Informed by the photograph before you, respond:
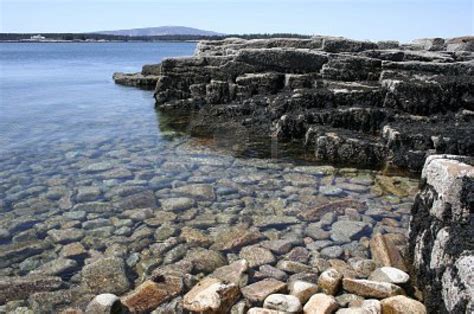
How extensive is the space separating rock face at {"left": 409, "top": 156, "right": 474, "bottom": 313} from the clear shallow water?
3.44ft

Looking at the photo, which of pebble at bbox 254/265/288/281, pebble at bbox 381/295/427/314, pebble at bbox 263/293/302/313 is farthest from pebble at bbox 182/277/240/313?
pebble at bbox 381/295/427/314

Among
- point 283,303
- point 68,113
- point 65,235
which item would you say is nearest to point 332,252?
point 283,303

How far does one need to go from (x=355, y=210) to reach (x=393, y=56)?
8477 mm

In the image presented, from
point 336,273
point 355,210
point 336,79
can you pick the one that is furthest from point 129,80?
point 336,273

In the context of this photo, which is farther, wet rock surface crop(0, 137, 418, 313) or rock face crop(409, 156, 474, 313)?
wet rock surface crop(0, 137, 418, 313)

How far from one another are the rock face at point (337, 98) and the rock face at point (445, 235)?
13.7 ft

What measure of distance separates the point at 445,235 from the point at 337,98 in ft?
27.2

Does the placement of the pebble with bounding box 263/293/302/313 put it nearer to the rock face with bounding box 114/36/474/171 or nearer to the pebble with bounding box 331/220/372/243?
the pebble with bounding box 331/220/372/243

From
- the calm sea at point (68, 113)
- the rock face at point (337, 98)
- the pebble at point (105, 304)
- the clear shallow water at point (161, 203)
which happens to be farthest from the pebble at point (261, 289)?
the calm sea at point (68, 113)

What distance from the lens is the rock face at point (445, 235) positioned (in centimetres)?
339

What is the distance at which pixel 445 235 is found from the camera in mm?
3967

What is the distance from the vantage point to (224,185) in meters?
8.09

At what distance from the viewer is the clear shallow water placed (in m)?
5.51

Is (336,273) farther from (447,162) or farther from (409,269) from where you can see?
(447,162)
